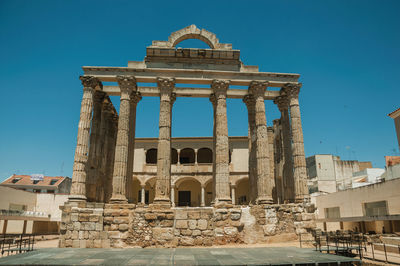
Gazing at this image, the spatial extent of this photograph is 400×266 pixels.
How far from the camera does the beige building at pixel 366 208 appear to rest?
21625mm


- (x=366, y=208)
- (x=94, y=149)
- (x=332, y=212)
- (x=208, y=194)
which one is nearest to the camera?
(x=94, y=149)

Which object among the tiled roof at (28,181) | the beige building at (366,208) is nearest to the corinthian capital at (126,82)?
the beige building at (366,208)

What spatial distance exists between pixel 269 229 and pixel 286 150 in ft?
20.3

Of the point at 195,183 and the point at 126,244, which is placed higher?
the point at 195,183

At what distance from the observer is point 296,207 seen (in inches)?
650

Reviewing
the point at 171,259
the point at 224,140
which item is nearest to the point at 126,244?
the point at 171,259

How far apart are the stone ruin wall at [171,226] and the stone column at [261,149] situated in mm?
1221

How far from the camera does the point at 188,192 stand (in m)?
34.5

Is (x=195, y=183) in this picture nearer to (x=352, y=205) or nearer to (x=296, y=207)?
(x=352, y=205)

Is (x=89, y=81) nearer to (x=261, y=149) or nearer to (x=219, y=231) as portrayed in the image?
(x=261, y=149)

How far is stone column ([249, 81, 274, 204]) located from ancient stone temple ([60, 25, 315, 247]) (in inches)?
2.4

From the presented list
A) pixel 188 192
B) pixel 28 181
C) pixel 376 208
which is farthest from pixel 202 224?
pixel 28 181

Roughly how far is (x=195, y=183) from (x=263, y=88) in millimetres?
18563

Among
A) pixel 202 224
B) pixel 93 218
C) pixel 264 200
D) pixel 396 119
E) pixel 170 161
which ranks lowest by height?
pixel 202 224
